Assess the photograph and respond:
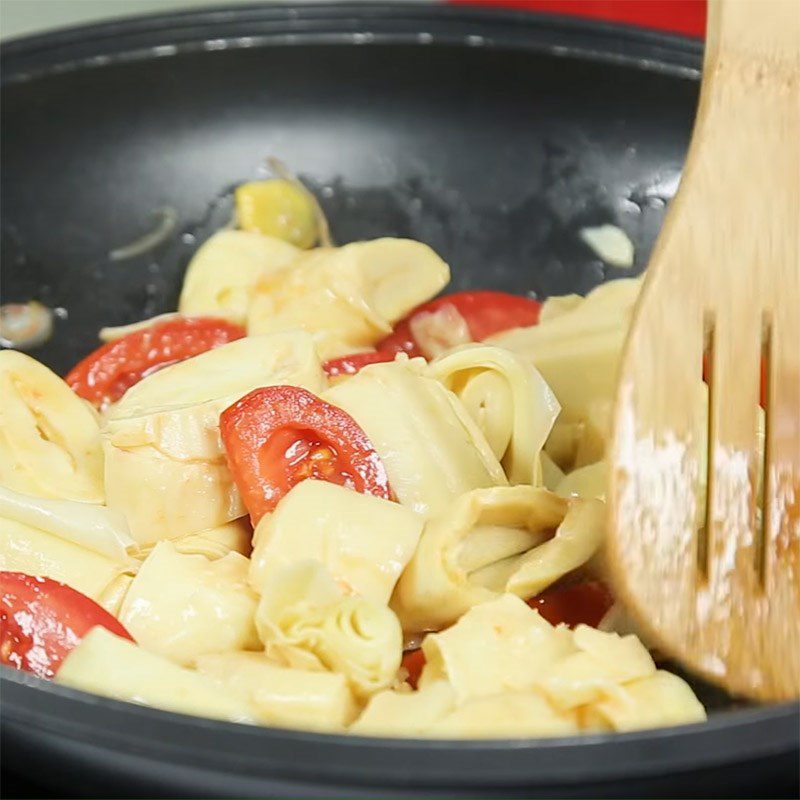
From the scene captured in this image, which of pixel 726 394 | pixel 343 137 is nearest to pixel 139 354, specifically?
pixel 343 137

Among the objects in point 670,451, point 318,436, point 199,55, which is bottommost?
point 318,436

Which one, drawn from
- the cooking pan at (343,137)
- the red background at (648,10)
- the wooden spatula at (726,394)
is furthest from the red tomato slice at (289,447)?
the red background at (648,10)

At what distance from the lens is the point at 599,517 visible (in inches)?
60.7

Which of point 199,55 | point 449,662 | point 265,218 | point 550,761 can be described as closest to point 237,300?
point 265,218

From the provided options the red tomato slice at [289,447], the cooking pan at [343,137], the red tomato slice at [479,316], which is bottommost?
the red tomato slice at [479,316]

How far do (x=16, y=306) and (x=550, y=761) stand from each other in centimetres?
148

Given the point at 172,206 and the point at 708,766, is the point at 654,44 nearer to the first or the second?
the point at 172,206

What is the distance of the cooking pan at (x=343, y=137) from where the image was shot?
228 centimetres

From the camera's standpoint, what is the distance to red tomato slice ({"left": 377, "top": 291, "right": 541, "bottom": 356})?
6.95 feet

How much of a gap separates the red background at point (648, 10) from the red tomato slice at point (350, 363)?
133 cm

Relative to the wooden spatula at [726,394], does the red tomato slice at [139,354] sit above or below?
below

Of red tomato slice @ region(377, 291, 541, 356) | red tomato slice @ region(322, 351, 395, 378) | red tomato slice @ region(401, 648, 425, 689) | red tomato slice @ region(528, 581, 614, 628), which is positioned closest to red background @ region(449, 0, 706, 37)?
red tomato slice @ region(377, 291, 541, 356)

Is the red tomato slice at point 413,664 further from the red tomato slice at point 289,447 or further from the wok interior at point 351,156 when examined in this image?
the wok interior at point 351,156

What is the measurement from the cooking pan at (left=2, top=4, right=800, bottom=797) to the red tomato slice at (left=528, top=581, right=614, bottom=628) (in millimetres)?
825
